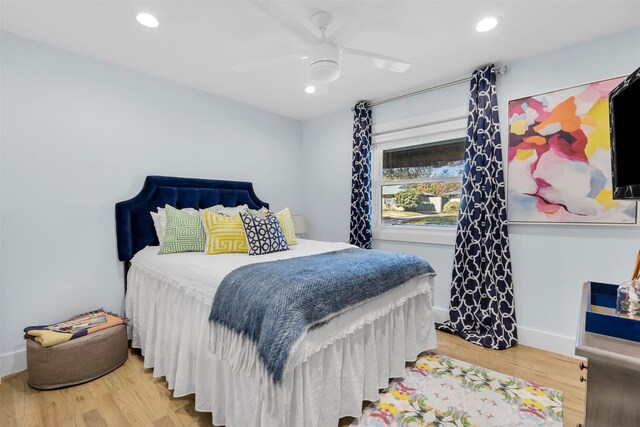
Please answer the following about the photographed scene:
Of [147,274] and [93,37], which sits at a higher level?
[93,37]

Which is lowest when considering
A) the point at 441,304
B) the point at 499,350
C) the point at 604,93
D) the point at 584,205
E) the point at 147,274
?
the point at 499,350

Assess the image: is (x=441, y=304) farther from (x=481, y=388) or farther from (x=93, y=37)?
(x=93, y=37)

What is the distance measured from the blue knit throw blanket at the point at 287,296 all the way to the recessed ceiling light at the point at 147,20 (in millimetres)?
1711

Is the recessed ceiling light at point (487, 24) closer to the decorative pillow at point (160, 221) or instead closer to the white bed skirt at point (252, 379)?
the white bed skirt at point (252, 379)

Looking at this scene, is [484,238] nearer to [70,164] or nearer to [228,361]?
[228,361]

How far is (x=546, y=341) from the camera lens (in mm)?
2445

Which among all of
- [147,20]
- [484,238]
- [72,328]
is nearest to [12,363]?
[72,328]

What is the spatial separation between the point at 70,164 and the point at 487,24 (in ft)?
10.6

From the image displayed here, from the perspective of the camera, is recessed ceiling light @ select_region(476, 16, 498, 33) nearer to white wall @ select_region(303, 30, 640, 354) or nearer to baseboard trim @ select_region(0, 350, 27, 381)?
white wall @ select_region(303, 30, 640, 354)

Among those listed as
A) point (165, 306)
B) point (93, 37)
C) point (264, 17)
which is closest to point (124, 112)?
point (93, 37)

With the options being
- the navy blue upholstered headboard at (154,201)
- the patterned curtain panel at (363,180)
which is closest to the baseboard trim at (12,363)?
the navy blue upholstered headboard at (154,201)

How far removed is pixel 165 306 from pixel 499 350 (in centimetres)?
264

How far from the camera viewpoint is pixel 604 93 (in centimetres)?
216

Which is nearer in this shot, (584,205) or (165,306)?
(165,306)
